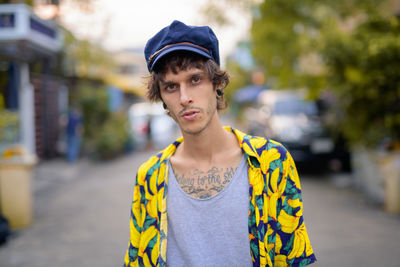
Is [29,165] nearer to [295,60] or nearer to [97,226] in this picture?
[97,226]

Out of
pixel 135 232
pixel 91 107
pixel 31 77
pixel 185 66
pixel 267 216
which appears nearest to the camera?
pixel 267 216

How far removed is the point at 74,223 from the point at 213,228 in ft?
18.1

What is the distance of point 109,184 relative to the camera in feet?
33.2

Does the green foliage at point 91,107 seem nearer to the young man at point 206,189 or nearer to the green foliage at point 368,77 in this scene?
the green foliage at point 368,77

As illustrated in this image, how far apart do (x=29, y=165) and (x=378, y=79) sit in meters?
6.35

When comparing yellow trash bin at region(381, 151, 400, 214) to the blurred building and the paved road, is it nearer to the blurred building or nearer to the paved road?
the paved road

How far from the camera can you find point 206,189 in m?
1.85

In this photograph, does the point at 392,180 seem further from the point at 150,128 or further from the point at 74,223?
the point at 150,128

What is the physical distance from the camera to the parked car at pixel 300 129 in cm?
985

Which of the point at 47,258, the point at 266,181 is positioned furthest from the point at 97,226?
the point at 266,181

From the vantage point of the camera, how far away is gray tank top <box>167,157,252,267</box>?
173 cm

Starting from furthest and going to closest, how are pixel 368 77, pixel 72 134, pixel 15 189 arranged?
pixel 72 134
pixel 368 77
pixel 15 189

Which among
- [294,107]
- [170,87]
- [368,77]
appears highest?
[368,77]

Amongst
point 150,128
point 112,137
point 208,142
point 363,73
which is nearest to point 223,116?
point 363,73
